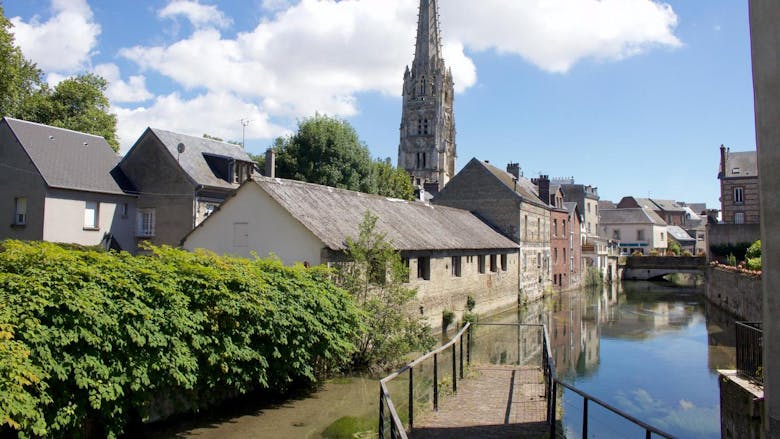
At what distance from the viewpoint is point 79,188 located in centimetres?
2758

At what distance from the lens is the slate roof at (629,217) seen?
77.4m

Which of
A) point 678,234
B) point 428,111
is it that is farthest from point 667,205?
point 428,111

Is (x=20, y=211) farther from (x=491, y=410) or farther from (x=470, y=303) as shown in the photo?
(x=491, y=410)

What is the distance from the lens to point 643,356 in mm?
20578

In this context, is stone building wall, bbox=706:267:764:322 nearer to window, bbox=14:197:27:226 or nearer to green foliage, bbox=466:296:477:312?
green foliage, bbox=466:296:477:312

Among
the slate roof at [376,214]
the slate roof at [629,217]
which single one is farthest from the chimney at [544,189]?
the slate roof at [629,217]

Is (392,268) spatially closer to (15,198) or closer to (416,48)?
(15,198)

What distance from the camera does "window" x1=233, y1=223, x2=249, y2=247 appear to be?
62.0 feet

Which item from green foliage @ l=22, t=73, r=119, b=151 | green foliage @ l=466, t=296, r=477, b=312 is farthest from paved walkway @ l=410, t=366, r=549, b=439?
green foliage @ l=22, t=73, r=119, b=151

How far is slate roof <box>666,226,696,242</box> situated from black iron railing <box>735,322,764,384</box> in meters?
82.4

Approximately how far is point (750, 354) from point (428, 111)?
8986 cm

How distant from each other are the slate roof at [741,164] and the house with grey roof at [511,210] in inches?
867

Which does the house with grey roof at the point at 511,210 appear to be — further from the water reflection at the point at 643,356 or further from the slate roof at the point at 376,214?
the slate roof at the point at 376,214

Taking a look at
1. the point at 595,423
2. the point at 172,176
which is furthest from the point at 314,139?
the point at 595,423
